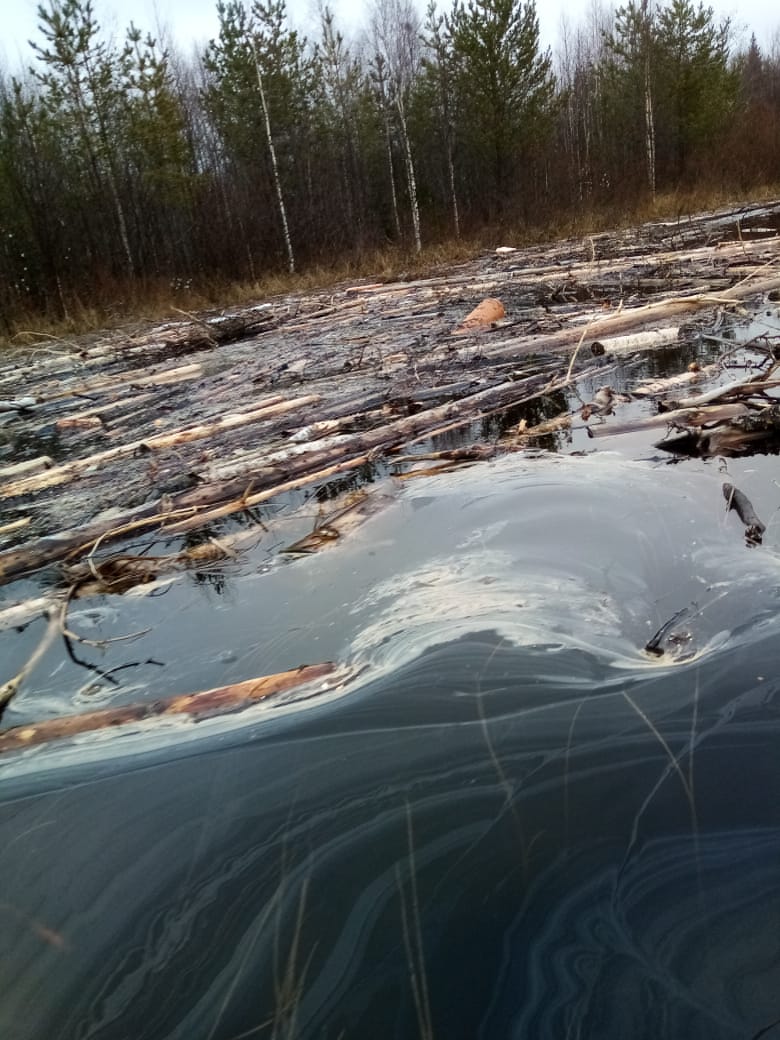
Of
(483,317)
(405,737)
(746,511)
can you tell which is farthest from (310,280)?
(405,737)

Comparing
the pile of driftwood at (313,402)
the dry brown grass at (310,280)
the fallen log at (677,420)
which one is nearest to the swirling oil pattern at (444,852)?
the pile of driftwood at (313,402)

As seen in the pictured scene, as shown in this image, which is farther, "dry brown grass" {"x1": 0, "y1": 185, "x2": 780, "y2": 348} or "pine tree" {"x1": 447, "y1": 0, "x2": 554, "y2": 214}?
"pine tree" {"x1": 447, "y1": 0, "x2": 554, "y2": 214}

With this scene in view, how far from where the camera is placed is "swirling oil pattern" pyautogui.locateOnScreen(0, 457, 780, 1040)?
1.27 metres

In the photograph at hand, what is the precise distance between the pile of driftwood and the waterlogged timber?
41 millimetres

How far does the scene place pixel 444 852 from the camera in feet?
5.06

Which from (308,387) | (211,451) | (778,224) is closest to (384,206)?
(778,224)

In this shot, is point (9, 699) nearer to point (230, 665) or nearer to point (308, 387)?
point (230, 665)

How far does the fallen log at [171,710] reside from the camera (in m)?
2.05

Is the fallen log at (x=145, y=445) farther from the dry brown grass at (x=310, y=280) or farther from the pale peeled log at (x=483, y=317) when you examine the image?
the dry brown grass at (x=310, y=280)

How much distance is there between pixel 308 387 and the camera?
5.68 metres

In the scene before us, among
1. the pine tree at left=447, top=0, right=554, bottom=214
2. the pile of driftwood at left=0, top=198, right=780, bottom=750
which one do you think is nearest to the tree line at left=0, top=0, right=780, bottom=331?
the pine tree at left=447, top=0, right=554, bottom=214

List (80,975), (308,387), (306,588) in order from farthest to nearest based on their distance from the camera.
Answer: (308,387) → (306,588) → (80,975)

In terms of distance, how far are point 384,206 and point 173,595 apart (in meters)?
24.6

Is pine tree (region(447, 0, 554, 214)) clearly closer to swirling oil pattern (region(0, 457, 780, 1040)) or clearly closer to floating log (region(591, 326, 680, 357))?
floating log (region(591, 326, 680, 357))
